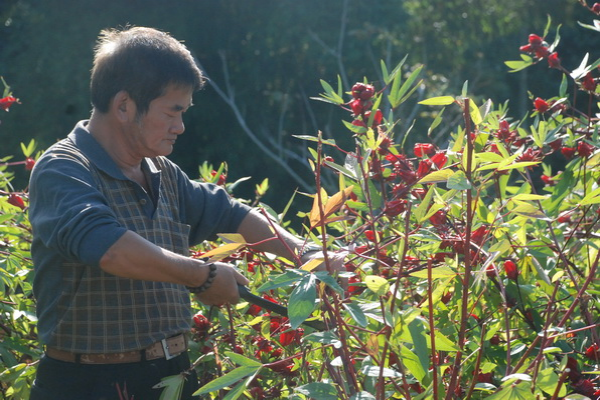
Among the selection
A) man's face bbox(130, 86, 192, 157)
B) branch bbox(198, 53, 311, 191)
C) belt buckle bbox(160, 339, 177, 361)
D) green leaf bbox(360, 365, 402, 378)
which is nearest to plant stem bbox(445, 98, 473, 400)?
green leaf bbox(360, 365, 402, 378)

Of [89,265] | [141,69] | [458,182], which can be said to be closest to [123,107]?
[141,69]

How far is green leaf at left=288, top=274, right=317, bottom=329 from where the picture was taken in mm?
1357

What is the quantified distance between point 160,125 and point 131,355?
648mm

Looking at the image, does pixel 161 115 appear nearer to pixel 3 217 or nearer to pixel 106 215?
pixel 106 215

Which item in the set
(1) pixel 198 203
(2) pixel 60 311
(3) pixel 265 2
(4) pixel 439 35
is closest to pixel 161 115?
(1) pixel 198 203

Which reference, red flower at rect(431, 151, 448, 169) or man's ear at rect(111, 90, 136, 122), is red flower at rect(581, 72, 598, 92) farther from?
man's ear at rect(111, 90, 136, 122)

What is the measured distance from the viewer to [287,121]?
15.4 m

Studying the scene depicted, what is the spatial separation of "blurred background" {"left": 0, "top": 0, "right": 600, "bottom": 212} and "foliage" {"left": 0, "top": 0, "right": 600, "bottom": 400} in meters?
11.9

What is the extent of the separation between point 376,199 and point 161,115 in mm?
723

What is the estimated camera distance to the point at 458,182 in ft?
4.76

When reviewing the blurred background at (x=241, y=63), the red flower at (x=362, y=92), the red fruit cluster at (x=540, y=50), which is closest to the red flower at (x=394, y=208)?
the red flower at (x=362, y=92)

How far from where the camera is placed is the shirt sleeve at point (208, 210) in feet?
8.63

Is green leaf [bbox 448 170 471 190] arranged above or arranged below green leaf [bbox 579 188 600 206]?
above

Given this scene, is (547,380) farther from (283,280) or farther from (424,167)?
(424,167)
